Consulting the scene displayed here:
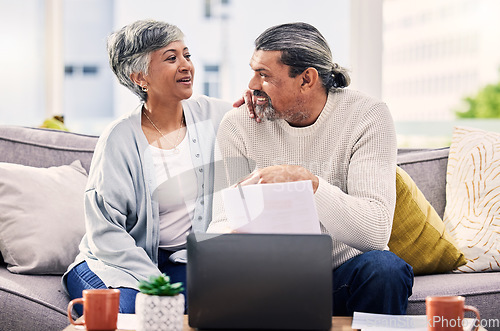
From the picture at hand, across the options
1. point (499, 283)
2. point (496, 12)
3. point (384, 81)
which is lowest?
point (499, 283)

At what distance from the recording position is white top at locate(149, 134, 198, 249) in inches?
79.0

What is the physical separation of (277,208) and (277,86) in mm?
696

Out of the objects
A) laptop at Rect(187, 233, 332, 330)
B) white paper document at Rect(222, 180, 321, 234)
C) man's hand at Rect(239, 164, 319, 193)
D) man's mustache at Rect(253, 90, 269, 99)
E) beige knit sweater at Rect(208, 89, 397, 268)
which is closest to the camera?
laptop at Rect(187, 233, 332, 330)

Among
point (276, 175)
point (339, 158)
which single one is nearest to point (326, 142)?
point (339, 158)

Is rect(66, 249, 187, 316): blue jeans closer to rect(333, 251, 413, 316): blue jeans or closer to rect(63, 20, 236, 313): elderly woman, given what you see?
rect(63, 20, 236, 313): elderly woman

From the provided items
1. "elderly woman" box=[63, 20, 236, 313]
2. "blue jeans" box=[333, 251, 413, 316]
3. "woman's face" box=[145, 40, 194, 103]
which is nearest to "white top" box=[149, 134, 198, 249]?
"elderly woman" box=[63, 20, 236, 313]

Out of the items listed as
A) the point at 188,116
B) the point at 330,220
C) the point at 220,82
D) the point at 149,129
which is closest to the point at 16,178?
the point at 149,129

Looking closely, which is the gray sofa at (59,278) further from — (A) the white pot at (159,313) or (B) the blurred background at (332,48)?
(B) the blurred background at (332,48)

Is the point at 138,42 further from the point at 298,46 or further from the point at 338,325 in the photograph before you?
the point at 338,325

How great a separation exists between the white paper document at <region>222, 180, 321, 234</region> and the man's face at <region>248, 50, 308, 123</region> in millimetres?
645

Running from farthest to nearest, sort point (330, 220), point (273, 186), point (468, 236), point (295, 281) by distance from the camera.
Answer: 1. point (468, 236)
2. point (330, 220)
3. point (273, 186)
4. point (295, 281)

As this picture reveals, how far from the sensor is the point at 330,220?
1.65 metres

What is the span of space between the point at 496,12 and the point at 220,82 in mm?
1543

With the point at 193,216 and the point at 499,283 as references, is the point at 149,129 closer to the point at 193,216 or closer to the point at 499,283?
the point at 193,216
